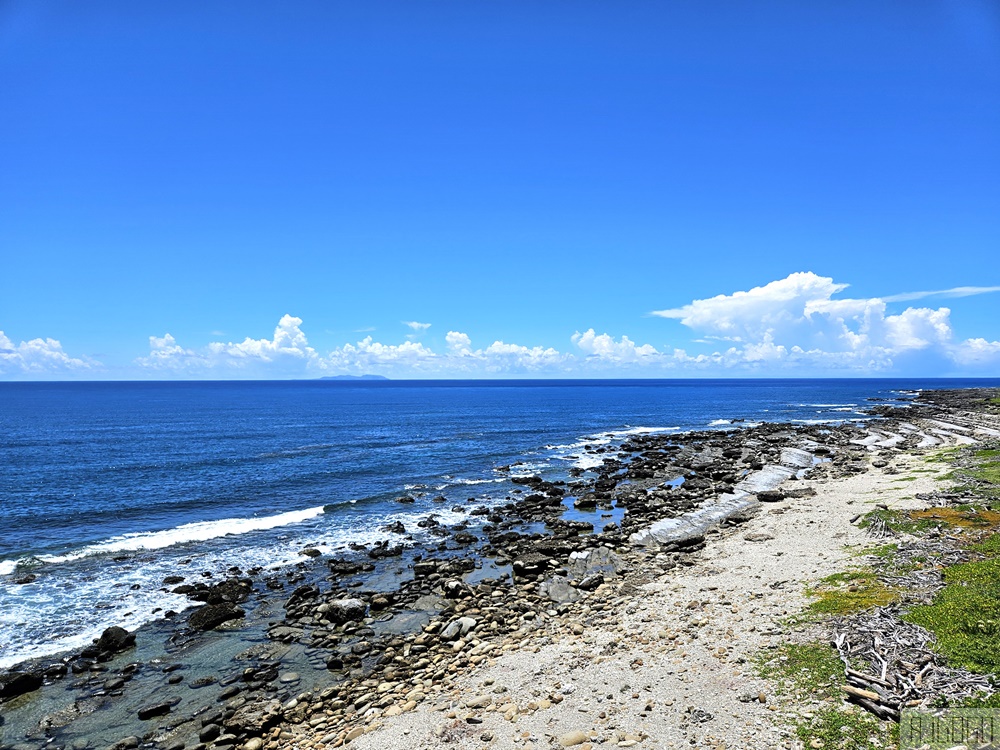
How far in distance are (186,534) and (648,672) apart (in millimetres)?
30477

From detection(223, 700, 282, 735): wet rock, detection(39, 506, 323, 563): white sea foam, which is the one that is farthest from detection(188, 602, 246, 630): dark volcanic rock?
detection(39, 506, 323, 563): white sea foam

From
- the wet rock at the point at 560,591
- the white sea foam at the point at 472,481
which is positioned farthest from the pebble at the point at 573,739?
the white sea foam at the point at 472,481

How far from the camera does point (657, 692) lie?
42.8 feet

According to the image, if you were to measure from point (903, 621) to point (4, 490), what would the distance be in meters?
59.5

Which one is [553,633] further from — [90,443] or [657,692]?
[90,443]

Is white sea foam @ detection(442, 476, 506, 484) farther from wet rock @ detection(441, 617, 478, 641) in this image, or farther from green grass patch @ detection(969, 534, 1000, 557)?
green grass patch @ detection(969, 534, 1000, 557)

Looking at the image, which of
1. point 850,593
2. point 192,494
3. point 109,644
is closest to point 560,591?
point 850,593

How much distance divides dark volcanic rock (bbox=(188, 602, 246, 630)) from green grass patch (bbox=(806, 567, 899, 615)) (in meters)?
21.7

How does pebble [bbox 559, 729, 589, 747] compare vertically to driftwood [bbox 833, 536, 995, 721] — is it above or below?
below

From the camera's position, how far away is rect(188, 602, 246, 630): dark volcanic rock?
2119cm

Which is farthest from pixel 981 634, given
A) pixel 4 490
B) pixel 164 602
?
pixel 4 490

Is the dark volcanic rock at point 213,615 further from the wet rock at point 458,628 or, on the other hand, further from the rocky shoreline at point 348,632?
the wet rock at point 458,628

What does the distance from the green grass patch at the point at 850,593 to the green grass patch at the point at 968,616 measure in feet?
4.40

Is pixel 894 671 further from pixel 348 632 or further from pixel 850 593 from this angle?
pixel 348 632
